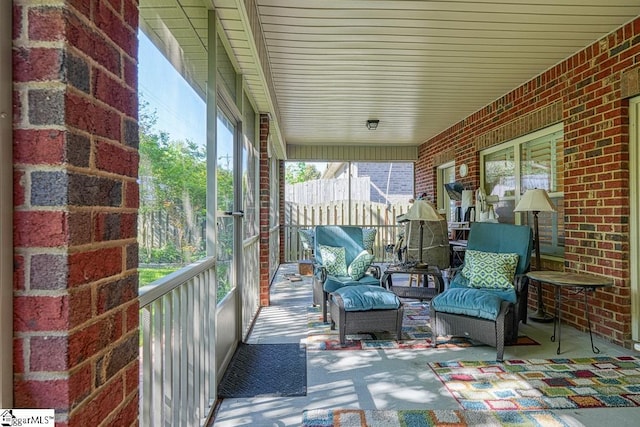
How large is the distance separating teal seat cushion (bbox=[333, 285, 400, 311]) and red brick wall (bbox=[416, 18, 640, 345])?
1.87 meters

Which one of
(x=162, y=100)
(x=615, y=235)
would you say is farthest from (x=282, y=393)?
(x=615, y=235)

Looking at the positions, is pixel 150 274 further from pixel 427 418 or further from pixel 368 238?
pixel 368 238

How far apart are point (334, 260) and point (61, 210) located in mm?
3669

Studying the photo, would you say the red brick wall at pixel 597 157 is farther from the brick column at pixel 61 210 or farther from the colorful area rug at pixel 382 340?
the brick column at pixel 61 210

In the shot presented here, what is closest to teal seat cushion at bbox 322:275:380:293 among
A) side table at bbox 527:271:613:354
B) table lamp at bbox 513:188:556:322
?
side table at bbox 527:271:613:354

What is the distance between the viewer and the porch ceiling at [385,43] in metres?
2.24

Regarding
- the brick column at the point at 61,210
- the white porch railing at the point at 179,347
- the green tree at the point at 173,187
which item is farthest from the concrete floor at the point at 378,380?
the brick column at the point at 61,210

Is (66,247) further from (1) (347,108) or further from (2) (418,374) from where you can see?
(1) (347,108)

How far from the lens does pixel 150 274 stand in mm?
1374

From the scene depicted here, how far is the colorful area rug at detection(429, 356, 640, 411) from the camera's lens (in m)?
2.26

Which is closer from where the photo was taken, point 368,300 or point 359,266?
point 368,300

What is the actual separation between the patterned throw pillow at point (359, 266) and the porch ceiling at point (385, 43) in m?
2.00

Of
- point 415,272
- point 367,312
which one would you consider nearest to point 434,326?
point 367,312

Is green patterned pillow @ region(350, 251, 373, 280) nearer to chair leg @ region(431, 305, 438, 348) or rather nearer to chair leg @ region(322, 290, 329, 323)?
chair leg @ region(322, 290, 329, 323)
